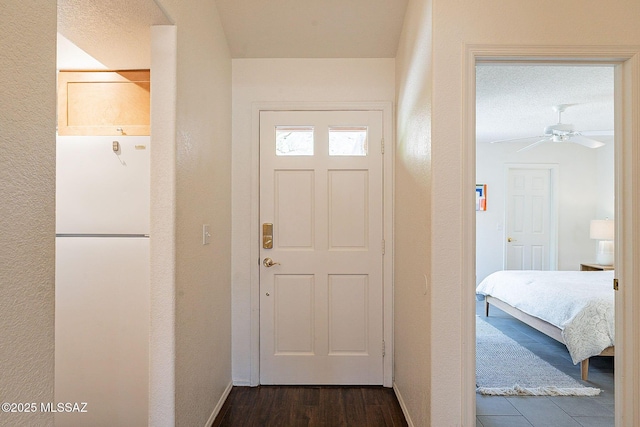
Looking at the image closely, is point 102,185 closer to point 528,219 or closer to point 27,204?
point 27,204

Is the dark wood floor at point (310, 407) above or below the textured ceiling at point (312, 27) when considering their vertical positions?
below

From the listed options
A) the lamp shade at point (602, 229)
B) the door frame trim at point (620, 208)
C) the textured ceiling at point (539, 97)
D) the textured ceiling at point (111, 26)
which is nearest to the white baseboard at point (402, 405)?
the door frame trim at point (620, 208)

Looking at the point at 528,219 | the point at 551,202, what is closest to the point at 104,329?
the point at 528,219

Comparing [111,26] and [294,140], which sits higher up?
[111,26]

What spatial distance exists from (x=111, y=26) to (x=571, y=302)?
379 cm

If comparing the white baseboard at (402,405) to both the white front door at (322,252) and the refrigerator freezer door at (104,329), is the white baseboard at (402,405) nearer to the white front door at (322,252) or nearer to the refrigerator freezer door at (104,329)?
the white front door at (322,252)

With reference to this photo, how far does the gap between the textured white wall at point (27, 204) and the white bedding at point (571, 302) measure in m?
3.45

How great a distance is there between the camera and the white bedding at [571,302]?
9.73 ft

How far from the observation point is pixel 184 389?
1858mm

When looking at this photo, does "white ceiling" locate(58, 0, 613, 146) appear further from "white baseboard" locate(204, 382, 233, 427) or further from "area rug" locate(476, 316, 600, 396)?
"area rug" locate(476, 316, 600, 396)

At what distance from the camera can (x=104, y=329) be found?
1.96 m

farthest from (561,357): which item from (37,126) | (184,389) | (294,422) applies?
(37,126)

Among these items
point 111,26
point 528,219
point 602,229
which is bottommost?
point 602,229

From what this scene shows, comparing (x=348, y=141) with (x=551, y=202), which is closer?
(x=348, y=141)
